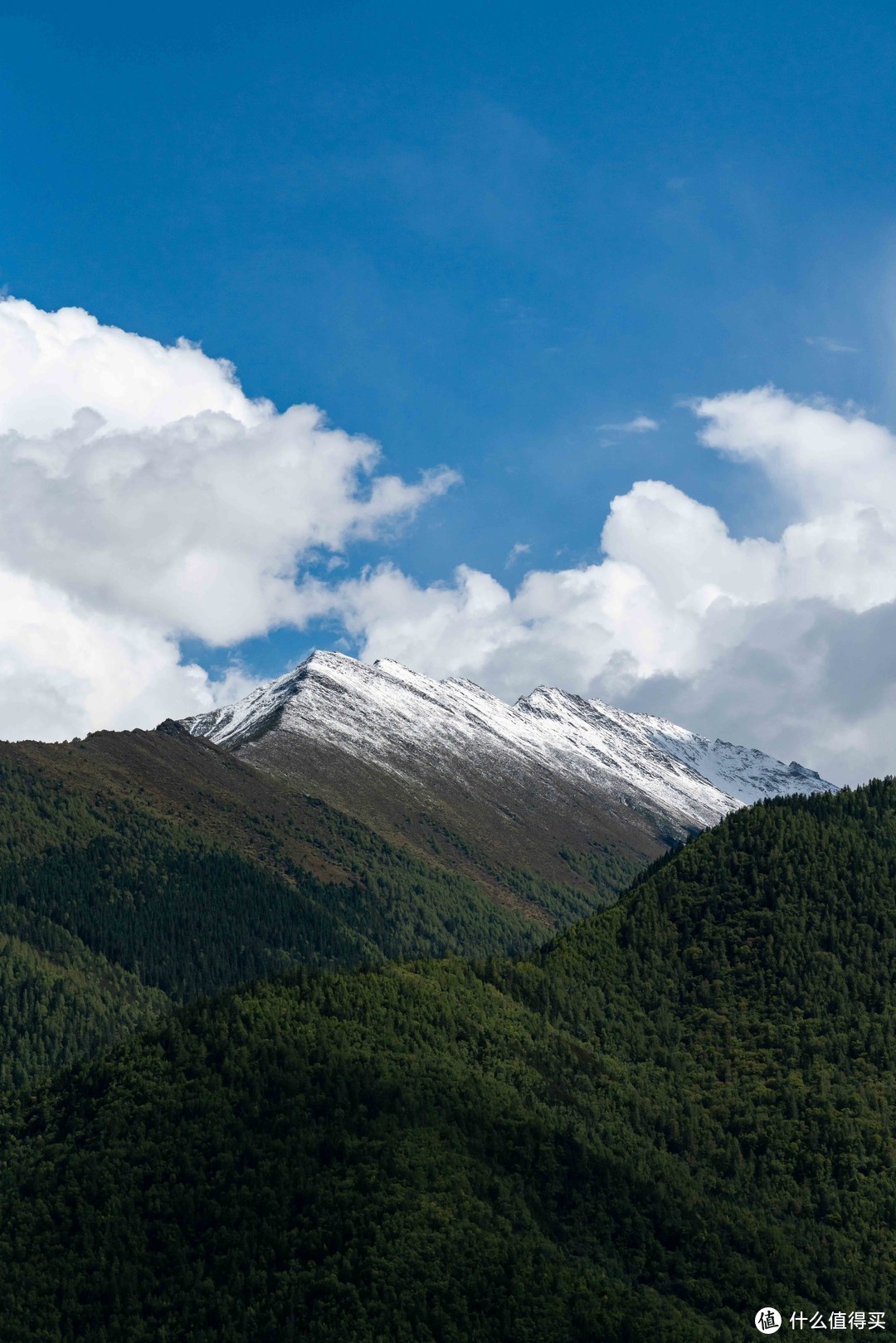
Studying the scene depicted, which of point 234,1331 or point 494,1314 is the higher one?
point 494,1314

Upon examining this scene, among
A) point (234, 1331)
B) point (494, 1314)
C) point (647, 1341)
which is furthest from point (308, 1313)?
point (647, 1341)

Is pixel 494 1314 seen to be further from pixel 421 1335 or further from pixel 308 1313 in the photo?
pixel 308 1313

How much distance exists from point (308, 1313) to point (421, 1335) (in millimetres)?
17543

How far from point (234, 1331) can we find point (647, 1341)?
205 ft

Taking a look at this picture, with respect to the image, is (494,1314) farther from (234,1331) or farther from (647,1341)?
(234,1331)

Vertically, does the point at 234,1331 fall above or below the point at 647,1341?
below

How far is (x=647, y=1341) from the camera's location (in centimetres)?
19800

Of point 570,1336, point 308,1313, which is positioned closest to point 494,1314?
point 570,1336

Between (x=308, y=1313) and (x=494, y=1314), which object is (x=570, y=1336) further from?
(x=308, y=1313)

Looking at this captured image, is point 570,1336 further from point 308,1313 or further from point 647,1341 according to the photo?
point 308,1313

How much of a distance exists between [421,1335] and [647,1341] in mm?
34217

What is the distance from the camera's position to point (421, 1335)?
Result: 195250 mm

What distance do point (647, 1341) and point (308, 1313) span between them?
168ft

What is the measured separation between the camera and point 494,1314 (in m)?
200
